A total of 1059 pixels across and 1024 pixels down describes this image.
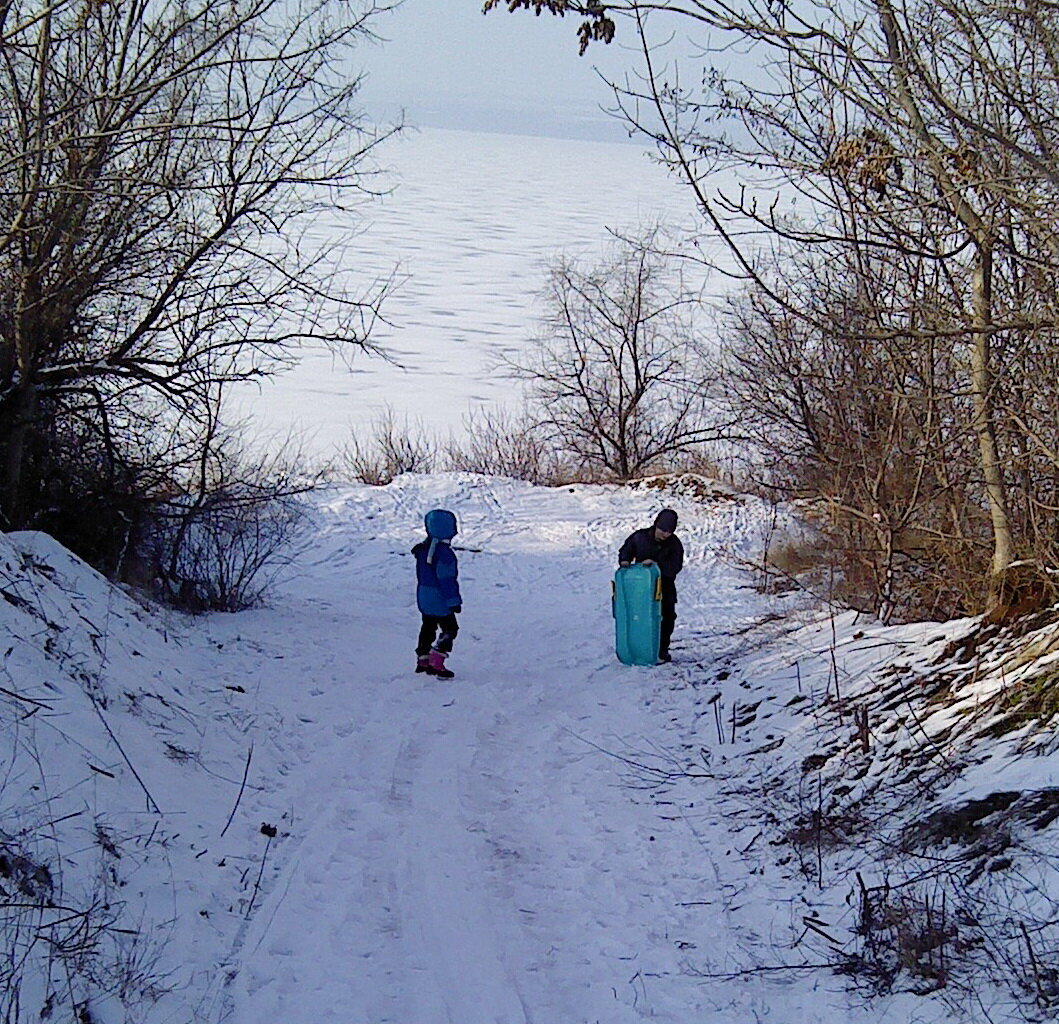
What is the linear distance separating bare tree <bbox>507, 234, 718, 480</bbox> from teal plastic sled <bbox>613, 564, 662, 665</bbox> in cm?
2144

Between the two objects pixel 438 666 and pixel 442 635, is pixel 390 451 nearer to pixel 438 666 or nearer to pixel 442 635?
pixel 442 635

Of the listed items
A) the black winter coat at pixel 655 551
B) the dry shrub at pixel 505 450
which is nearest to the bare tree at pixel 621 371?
the dry shrub at pixel 505 450

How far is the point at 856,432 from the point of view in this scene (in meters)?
11.8

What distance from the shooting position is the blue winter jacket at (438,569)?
10.2 meters

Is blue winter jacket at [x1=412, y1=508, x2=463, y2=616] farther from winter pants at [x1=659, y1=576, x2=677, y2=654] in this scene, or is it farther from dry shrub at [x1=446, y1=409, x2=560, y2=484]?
dry shrub at [x1=446, y1=409, x2=560, y2=484]

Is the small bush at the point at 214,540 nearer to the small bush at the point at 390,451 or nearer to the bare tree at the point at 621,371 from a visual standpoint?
the small bush at the point at 390,451

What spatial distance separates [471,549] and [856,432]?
9534mm

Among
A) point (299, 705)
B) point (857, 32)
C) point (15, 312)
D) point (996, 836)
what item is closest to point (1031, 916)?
point (996, 836)

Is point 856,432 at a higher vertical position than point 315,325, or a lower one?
lower

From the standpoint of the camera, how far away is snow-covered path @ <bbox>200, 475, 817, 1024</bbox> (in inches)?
184

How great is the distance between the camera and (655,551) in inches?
421

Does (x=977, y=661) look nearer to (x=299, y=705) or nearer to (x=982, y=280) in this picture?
(x=982, y=280)

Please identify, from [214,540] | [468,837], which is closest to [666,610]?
[468,837]

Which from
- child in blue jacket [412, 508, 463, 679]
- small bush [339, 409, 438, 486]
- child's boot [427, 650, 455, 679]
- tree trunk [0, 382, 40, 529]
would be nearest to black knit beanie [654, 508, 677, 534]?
child in blue jacket [412, 508, 463, 679]
